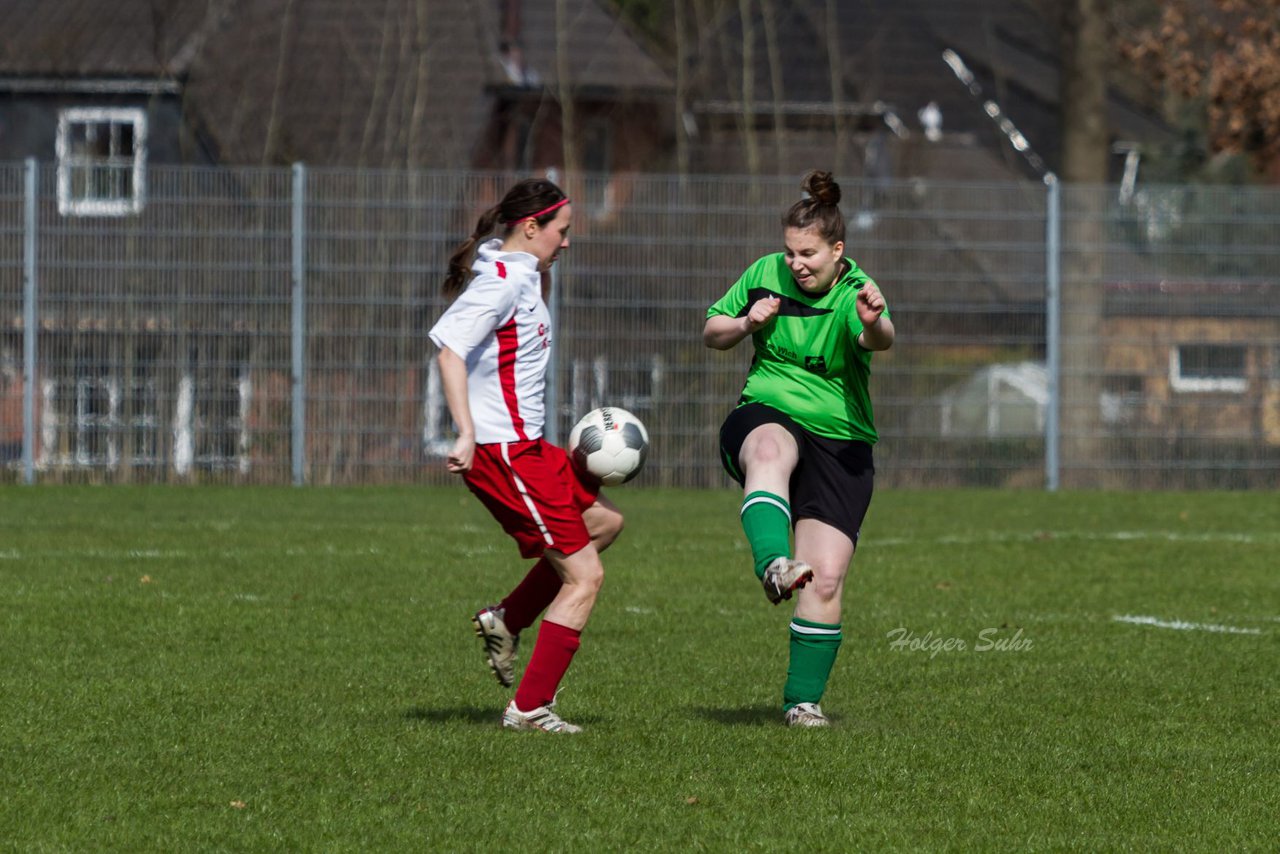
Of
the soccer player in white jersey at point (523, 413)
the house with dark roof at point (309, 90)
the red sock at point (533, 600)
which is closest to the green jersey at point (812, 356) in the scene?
the soccer player in white jersey at point (523, 413)

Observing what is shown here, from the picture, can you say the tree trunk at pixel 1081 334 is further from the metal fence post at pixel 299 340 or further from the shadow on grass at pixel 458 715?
the shadow on grass at pixel 458 715

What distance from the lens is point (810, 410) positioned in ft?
20.2

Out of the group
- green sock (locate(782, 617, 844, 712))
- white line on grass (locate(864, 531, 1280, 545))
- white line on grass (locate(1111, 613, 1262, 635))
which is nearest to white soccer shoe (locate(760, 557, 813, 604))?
green sock (locate(782, 617, 844, 712))

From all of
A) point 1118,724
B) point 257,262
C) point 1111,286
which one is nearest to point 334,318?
point 257,262

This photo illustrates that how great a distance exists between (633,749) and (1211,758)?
5.61ft

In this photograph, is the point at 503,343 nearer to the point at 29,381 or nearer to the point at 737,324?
the point at 737,324

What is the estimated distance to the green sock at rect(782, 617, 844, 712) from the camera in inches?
239

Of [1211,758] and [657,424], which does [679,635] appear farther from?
[657,424]

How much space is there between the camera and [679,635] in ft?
27.3

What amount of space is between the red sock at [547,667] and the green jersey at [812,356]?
973 millimetres

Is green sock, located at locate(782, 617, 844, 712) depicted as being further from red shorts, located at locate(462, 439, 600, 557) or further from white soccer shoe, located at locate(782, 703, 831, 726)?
red shorts, located at locate(462, 439, 600, 557)

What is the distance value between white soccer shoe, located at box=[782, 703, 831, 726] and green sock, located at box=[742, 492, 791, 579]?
22.6 inches

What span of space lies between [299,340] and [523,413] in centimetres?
1180

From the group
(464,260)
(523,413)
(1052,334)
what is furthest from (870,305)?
(1052,334)
